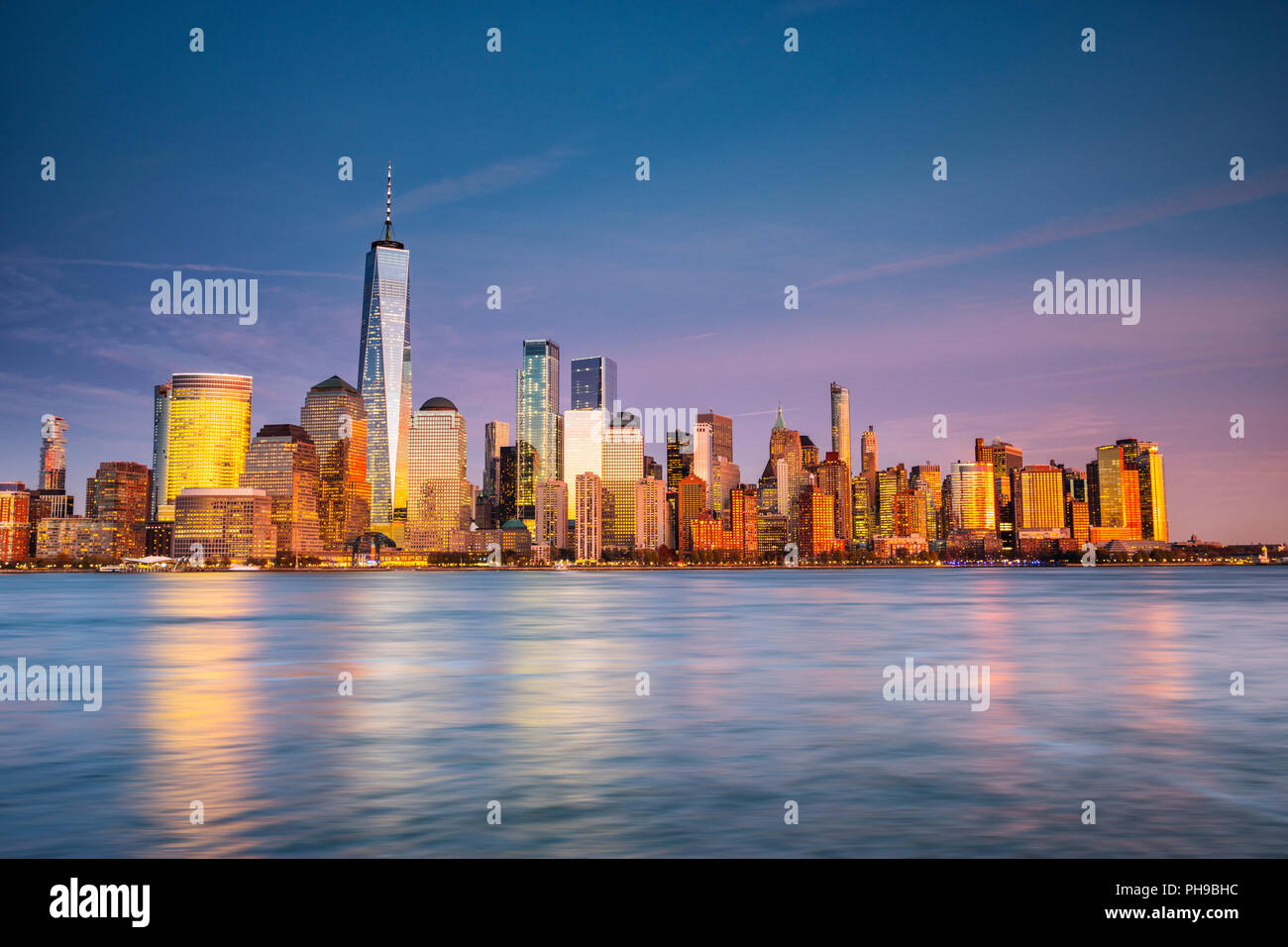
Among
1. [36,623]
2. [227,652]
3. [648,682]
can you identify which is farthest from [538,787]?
[36,623]

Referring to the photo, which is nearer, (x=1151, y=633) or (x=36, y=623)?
(x=1151, y=633)

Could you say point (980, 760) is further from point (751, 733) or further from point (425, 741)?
point (425, 741)

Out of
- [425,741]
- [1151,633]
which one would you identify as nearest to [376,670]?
[425,741]
